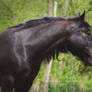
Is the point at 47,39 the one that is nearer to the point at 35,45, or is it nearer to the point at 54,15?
the point at 35,45

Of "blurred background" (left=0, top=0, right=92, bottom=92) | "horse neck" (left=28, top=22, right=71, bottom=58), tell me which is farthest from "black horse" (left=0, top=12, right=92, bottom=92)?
"blurred background" (left=0, top=0, right=92, bottom=92)

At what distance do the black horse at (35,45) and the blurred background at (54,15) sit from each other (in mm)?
3246

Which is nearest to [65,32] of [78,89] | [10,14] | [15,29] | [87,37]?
[87,37]

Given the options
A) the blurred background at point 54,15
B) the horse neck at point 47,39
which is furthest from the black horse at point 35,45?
the blurred background at point 54,15

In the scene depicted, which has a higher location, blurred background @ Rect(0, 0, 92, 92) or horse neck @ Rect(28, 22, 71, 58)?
horse neck @ Rect(28, 22, 71, 58)

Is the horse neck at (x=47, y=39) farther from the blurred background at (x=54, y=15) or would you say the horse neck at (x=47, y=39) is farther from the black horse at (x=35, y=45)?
the blurred background at (x=54, y=15)

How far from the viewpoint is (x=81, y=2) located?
8414 millimetres

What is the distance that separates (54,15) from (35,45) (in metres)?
4.45

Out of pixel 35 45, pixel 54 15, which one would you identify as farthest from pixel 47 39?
pixel 54 15

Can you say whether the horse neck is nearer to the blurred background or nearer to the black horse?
the black horse

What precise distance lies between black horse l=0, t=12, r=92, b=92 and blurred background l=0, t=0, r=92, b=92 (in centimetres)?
325

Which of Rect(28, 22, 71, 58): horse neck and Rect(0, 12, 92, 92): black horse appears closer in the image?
Rect(0, 12, 92, 92): black horse

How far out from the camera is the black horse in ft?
13.3

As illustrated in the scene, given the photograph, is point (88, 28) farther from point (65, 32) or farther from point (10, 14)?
point (10, 14)
